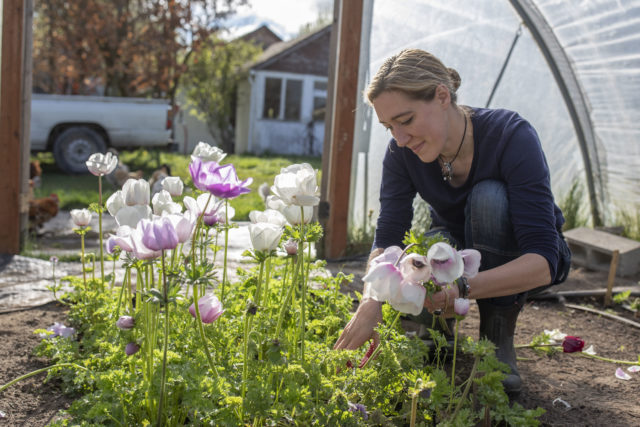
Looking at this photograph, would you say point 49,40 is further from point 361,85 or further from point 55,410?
point 55,410

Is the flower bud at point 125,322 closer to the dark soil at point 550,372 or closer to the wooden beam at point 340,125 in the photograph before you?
the dark soil at point 550,372

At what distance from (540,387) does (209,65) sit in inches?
657

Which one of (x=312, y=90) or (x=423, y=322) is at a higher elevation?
(x=312, y=90)

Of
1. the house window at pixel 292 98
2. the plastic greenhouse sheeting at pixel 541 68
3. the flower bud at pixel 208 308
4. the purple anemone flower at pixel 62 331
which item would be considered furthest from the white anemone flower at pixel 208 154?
the house window at pixel 292 98

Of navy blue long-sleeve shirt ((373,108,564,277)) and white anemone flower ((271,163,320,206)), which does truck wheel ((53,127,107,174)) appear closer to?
navy blue long-sleeve shirt ((373,108,564,277))

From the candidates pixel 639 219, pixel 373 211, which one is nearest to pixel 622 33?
pixel 639 219

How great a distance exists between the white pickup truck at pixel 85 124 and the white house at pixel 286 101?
752 cm

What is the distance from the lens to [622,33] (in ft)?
13.4

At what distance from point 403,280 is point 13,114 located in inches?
136

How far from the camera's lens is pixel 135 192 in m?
1.66

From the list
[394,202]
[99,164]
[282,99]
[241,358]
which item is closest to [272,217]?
[241,358]

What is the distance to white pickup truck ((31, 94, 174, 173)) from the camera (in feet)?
32.8

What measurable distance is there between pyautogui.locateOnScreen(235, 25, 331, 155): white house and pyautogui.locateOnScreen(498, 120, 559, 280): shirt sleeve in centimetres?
1608

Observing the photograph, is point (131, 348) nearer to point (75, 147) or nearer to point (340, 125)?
point (340, 125)
